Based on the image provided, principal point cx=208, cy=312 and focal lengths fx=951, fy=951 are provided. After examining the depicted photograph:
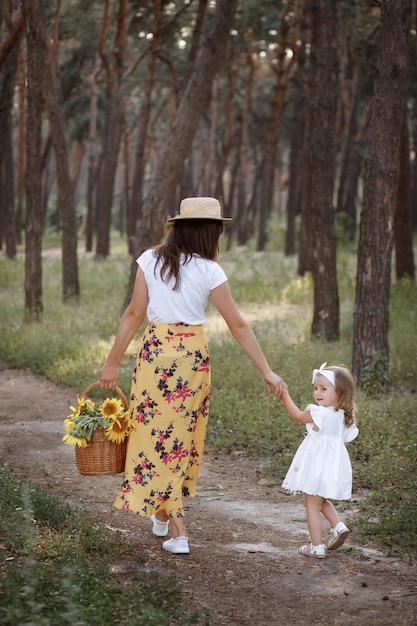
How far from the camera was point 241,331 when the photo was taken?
5.57m

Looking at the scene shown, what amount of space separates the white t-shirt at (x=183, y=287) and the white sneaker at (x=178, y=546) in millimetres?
1306

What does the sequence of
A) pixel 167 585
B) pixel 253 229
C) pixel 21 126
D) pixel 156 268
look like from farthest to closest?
1. pixel 253 229
2. pixel 21 126
3. pixel 156 268
4. pixel 167 585

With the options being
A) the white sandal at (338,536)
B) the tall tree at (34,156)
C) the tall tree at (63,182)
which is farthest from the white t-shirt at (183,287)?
the tall tree at (63,182)

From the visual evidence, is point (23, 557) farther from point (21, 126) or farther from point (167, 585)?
point (21, 126)

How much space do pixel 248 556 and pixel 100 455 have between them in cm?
110

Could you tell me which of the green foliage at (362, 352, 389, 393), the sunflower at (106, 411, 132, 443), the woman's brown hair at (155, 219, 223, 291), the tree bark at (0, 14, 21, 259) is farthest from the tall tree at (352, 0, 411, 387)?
the tree bark at (0, 14, 21, 259)

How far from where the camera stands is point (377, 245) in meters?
10.4

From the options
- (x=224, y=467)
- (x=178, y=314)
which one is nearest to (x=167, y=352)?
(x=178, y=314)

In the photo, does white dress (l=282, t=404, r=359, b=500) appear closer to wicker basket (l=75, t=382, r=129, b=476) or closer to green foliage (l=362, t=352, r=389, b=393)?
wicker basket (l=75, t=382, r=129, b=476)

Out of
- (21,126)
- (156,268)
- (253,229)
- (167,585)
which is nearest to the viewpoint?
(167,585)

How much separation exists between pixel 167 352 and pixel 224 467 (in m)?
2.94

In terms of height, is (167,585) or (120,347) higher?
(120,347)

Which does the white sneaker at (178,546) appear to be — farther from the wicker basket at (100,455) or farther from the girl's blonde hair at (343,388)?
the girl's blonde hair at (343,388)

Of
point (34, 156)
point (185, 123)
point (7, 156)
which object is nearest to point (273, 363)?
point (185, 123)
